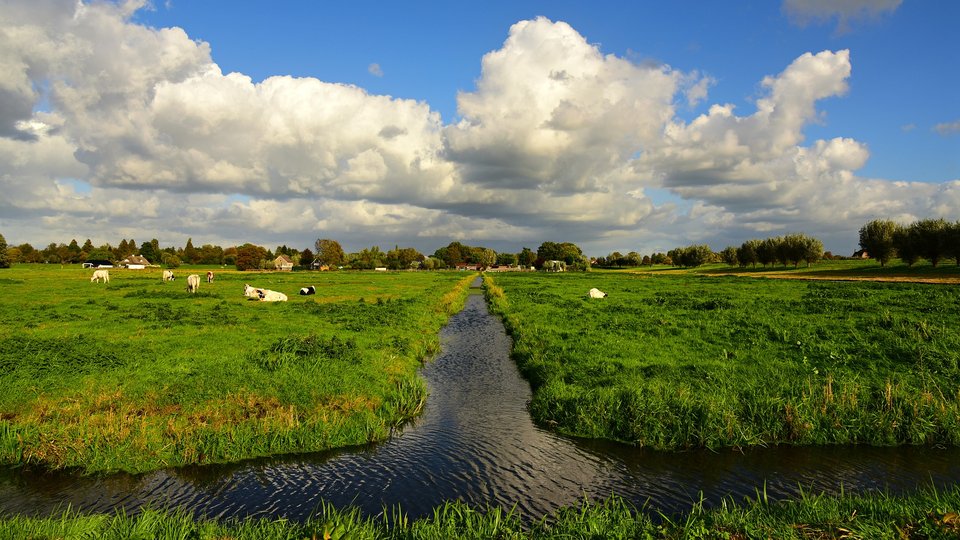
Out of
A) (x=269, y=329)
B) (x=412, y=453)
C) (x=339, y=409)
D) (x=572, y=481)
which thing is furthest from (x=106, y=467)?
(x=269, y=329)

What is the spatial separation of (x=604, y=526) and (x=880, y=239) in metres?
127

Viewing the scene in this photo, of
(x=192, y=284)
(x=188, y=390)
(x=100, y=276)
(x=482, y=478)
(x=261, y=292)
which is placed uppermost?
(x=100, y=276)

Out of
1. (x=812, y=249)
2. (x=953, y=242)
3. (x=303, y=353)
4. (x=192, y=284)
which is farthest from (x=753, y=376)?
(x=812, y=249)

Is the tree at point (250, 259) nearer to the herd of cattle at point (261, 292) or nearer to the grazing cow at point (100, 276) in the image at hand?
the grazing cow at point (100, 276)

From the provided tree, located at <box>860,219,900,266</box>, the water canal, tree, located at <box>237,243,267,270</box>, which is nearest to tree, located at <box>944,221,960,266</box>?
tree, located at <box>860,219,900,266</box>

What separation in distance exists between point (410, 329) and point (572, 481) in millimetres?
21501

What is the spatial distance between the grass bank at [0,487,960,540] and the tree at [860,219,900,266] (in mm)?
118243

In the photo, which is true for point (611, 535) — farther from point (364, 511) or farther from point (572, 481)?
point (364, 511)

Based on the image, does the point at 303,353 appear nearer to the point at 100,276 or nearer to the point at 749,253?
the point at 100,276

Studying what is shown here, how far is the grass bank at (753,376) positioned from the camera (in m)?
15.1

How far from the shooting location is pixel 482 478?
512 inches

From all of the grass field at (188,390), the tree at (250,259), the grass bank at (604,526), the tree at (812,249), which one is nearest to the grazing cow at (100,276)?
the grass field at (188,390)

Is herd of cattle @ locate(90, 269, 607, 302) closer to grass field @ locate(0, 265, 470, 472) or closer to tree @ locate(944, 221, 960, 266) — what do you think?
grass field @ locate(0, 265, 470, 472)

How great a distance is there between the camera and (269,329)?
96.1 ft
